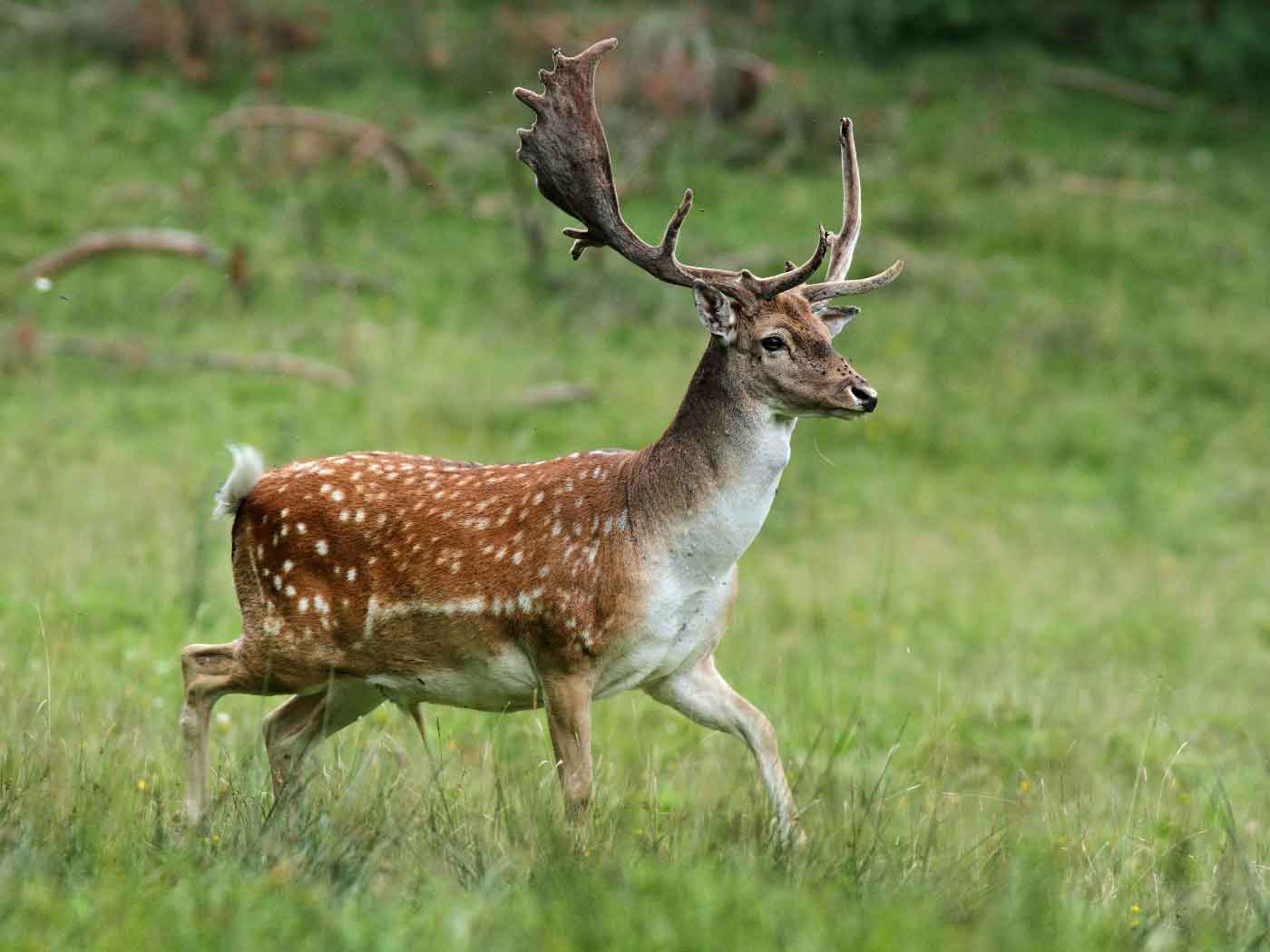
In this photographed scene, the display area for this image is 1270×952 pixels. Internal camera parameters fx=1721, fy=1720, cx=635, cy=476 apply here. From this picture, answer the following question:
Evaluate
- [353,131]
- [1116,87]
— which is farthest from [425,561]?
[1116,87]

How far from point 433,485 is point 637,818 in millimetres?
1300

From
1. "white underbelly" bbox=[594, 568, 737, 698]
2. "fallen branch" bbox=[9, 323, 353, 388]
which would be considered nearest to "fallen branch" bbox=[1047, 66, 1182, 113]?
"fallen branch" bbox=[9, 323, 353, 388]

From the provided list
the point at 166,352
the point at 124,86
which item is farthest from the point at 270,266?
the point at 124,86

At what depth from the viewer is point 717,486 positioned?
5.05 meters

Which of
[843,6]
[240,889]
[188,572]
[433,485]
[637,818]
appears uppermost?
[843,6]

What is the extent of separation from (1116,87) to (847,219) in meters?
17.5

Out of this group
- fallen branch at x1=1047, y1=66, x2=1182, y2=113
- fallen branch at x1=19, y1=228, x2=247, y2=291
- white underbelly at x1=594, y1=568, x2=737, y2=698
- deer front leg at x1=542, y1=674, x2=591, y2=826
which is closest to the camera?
deer front leg at x1=542, y1=674, x2=591, y2=826

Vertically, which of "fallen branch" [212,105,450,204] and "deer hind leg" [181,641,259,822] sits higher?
"fallen branch" [212,105,450,204]

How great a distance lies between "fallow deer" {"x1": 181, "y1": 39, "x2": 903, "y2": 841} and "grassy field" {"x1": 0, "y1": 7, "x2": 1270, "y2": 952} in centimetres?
21

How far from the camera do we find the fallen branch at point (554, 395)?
1298 centimetres

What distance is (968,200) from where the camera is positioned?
17969 millimetres

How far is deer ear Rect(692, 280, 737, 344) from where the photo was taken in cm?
514

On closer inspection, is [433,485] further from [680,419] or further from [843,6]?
[843,6]

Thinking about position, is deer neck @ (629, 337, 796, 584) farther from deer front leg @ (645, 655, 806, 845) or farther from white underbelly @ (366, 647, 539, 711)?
white underbelly @ (366, 647, 539, 711)
